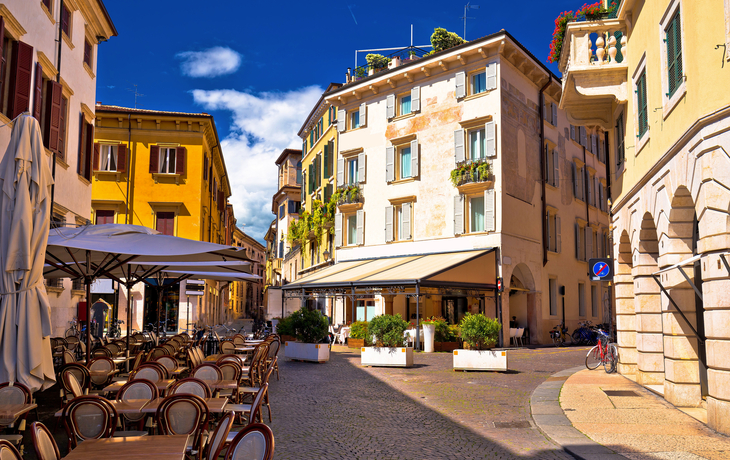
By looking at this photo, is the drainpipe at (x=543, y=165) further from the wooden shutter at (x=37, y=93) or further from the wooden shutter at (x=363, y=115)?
the wooden shutter at (x=37, y=93)

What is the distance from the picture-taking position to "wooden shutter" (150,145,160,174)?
3206 cm

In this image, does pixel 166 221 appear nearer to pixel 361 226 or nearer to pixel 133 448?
pixel 361 226

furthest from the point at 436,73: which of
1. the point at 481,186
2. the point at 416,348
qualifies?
the point at 416,348

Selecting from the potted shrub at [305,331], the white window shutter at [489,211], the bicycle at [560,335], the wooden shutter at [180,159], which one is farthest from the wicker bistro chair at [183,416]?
the wooden shutter at [180,159]

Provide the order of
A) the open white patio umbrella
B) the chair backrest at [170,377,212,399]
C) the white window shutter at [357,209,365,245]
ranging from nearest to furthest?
the chair backrest at [170,377,212,399] → the open white patio umbrella → the white window shutter at [357,209,365,245]

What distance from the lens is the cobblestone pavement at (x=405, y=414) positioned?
696 cm

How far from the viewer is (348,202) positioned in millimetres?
29578

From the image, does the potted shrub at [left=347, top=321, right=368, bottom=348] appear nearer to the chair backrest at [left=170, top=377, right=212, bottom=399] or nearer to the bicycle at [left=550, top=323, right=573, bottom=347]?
the bicycle at [left=550, top=323, right=573, bottom=347]

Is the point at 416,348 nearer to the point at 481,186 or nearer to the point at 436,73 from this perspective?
the point at 481,186

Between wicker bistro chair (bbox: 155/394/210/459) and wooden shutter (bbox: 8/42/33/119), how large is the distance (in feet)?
34.8

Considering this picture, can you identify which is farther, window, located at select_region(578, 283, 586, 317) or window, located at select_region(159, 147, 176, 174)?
window, located at select_region(159, 147, 176, 174)

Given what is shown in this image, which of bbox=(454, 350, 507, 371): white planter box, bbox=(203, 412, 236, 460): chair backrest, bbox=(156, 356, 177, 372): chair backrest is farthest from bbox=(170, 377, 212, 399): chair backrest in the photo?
bbox=(454, 350, 507, 371): white planter box

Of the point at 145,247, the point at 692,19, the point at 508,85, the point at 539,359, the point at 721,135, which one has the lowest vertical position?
the point at 539,359

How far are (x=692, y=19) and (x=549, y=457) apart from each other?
5.78m
